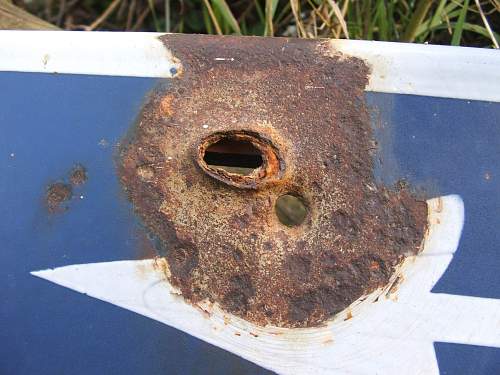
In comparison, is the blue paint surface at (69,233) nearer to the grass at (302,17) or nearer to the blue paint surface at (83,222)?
the blue paint surface at (83,222)

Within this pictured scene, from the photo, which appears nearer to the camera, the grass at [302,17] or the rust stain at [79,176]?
the rust stain at [79,176]

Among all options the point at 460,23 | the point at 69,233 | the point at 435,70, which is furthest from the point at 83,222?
the point at 460,23

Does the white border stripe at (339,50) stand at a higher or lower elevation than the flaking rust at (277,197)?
higher

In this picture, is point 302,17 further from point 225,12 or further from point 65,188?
point 65,188

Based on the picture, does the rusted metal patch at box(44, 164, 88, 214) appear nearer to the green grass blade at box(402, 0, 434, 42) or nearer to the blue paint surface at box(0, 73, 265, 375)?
the blue paint surface at box(0, 73, 265, 375)

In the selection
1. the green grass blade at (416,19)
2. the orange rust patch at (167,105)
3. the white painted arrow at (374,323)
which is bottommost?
the white painted arrow at (374,323)

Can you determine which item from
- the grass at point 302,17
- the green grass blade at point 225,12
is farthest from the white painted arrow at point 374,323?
the green grass blade at point 225,12
